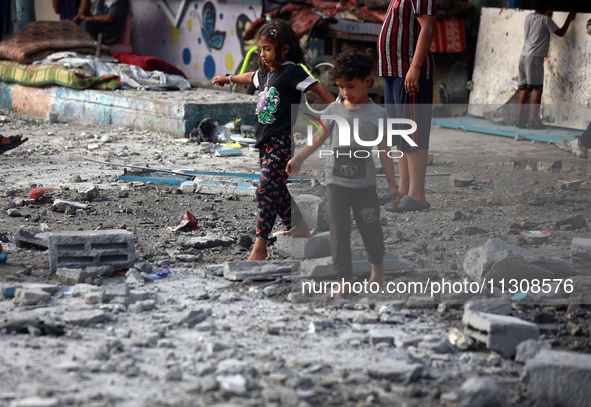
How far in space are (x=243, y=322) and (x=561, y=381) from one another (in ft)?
4.20

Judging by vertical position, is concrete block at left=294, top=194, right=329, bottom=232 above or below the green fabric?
below

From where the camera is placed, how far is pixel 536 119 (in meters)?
8.91

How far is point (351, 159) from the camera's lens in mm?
3344

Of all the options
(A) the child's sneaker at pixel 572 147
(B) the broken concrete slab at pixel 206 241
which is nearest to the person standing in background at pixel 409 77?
(B) the broken concrete slab at pixel 206 241

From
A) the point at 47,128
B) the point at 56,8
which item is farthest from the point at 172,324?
the point at 56,8

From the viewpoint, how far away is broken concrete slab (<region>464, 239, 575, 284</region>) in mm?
3590

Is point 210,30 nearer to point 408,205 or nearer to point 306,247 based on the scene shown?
point 408,205

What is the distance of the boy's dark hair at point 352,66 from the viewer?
3.29 meters

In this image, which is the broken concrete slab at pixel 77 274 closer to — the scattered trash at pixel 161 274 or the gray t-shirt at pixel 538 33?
the scattered trash at pixel 161 274

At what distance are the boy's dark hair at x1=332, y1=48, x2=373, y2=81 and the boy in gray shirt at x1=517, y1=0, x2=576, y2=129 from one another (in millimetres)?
5926

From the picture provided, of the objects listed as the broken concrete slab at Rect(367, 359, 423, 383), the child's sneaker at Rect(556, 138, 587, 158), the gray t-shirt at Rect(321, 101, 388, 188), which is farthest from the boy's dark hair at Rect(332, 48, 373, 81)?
the child's sneaker at Rect(556, 138, 587, 158)

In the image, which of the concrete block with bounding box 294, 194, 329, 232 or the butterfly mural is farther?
the butterfly mural

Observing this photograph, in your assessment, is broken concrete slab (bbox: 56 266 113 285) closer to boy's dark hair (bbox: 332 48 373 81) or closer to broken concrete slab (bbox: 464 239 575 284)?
boy's dark hair (bbox: 332 48 373 81)

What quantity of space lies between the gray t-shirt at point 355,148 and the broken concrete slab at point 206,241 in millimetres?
1181
